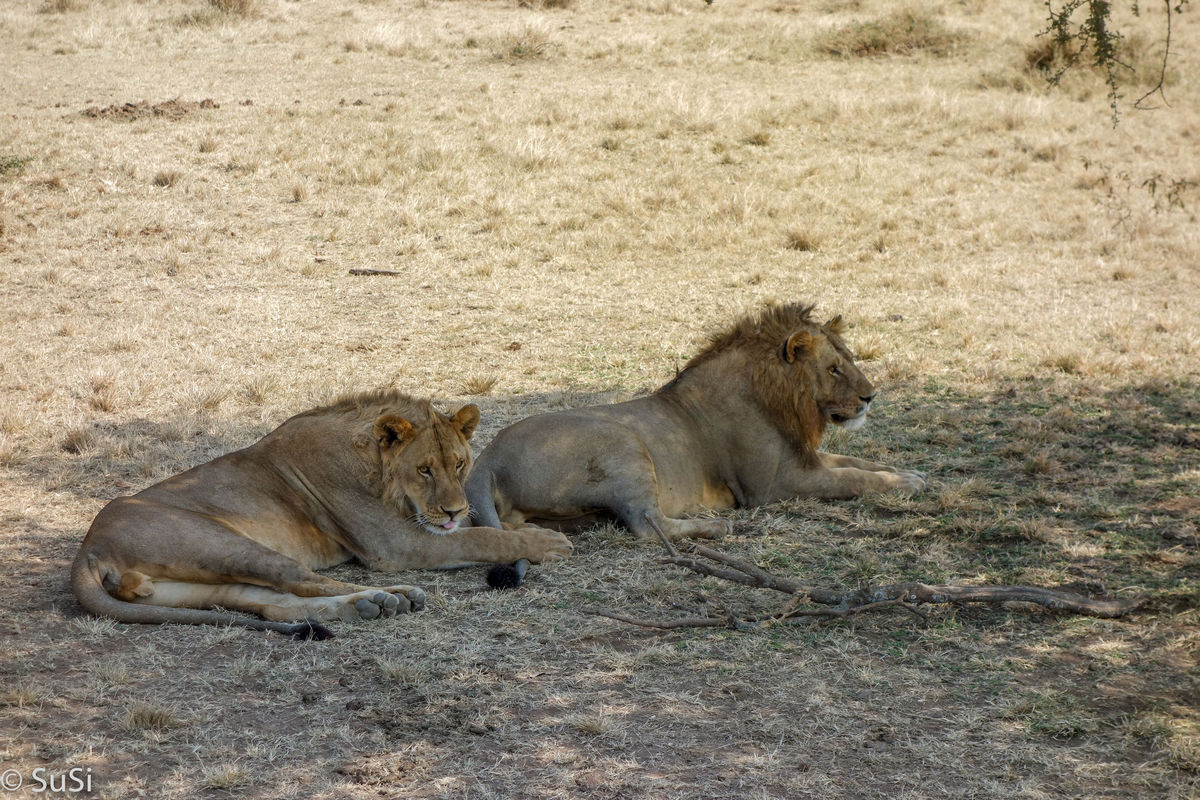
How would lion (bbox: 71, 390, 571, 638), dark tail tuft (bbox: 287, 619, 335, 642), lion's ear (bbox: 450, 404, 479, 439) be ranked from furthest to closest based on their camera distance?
lion's ear (bbox: 450, 404, 479, 439), lion (bbox: 71, 390, 571, 638), dark tail tuft (bbox: 287, 619, 335, 642)

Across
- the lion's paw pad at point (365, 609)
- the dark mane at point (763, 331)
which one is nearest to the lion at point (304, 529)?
the lion's paw pad at point (365, 609)

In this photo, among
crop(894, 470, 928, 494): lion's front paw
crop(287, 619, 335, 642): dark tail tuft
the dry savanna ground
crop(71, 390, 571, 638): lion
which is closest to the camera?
the dry savanna ground

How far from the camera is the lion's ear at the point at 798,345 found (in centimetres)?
659

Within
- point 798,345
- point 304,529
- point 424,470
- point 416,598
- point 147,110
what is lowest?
point 416,598

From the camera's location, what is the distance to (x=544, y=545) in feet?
18.8

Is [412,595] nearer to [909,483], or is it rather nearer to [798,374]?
[798,374]

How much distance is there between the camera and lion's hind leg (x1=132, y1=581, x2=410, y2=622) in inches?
195

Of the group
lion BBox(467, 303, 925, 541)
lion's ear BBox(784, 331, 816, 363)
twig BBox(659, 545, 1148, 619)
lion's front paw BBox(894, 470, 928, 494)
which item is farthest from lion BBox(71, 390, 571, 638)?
lion's front paw BBox(894, 470, 928, 494)

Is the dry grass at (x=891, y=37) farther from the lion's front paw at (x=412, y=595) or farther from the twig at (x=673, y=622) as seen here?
the lion's front paw at (x=412, y=595)

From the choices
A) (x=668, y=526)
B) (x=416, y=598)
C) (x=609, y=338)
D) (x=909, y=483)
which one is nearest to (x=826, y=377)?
(x=909, y=483)

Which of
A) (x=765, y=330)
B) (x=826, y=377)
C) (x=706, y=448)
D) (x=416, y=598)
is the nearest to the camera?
(x=416, y=598)

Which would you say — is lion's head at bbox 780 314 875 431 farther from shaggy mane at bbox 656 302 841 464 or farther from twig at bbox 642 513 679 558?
twig at bbox 642 513 679 558
